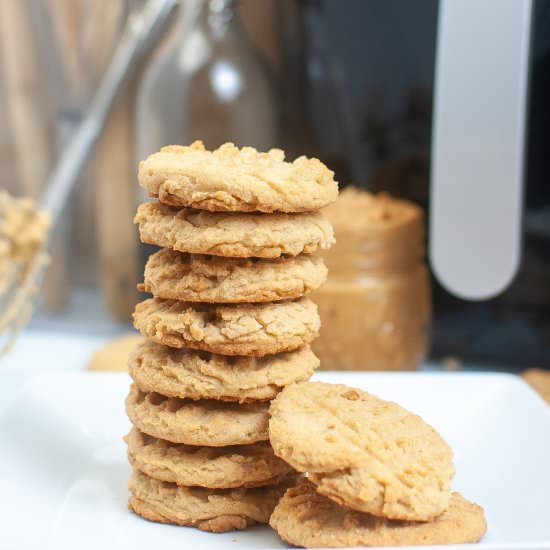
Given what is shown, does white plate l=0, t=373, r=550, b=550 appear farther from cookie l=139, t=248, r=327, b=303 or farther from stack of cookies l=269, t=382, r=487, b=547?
cookie l=139, t=248, r=327, b=303

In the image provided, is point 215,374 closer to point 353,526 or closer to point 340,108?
point 353,526

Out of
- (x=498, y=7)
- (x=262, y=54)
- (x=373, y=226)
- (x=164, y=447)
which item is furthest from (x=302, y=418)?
(x=262, y=54)

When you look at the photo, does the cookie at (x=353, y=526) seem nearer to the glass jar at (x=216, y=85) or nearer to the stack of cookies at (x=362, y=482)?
the stack of cookies at (x=362, y=482)

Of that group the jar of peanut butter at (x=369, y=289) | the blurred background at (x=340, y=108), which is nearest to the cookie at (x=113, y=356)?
the blurred background at (x=340, y=108)

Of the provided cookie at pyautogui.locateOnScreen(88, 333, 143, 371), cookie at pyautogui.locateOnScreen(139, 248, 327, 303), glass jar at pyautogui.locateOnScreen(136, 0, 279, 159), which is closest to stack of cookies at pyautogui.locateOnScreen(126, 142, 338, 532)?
cookie at pyautogui.locateOnScreen(139, 248, 327, 303)

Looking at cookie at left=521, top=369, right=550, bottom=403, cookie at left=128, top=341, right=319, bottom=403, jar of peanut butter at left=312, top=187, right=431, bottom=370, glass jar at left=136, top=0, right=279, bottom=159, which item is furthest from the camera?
glass jar at left=136, top=0, right=279, bottom=159

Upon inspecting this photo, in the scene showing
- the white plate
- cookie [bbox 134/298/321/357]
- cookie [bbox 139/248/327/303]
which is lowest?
the white plate

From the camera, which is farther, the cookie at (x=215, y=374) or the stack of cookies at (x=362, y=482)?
the cookie at (x=215, y=374)

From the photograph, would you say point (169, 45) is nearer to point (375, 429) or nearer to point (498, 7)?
point (498, 7)
